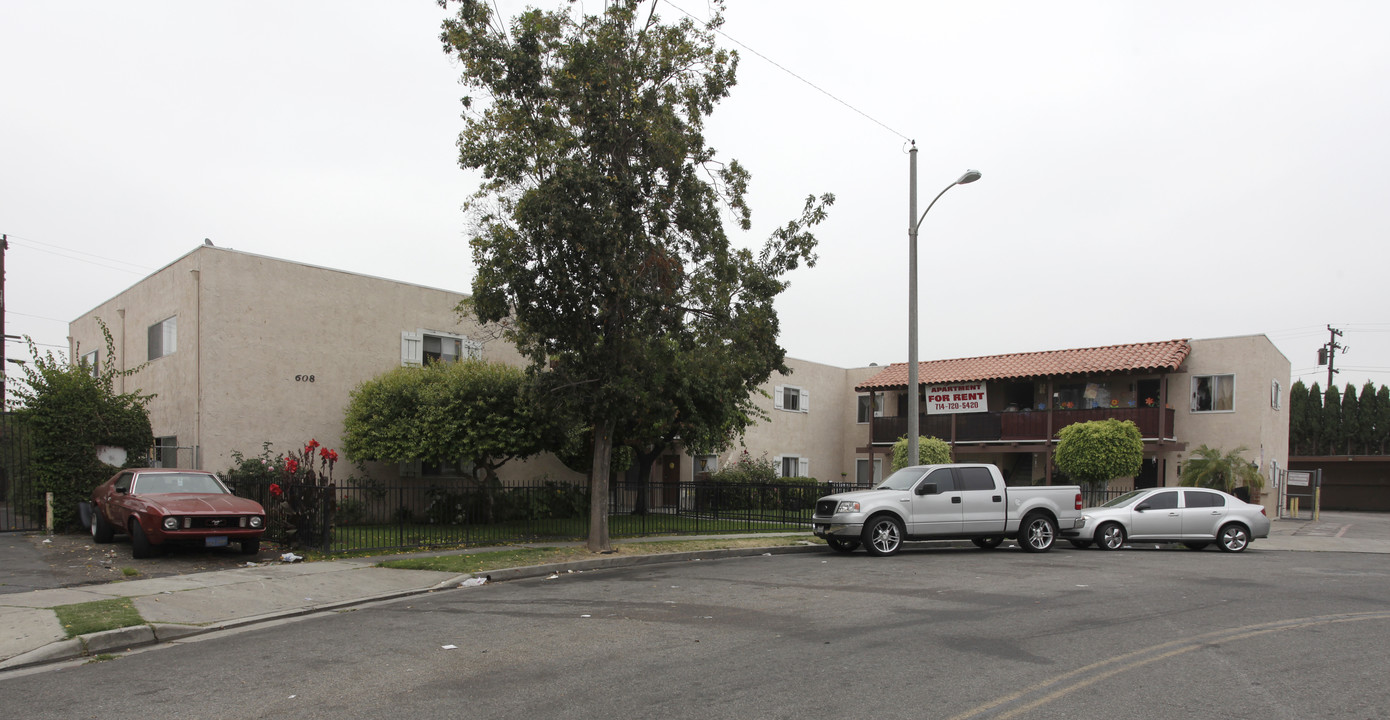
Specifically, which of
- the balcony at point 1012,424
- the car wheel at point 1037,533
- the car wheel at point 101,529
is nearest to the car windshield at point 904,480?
the car wheel at point 1037,533

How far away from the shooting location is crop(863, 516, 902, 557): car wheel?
15.8m

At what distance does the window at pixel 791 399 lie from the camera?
33.8 m

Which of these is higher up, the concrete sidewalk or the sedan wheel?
the concrete sidewalk

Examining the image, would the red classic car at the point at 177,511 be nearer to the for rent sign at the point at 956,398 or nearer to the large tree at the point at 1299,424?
the for rent sign at the point at 956,398

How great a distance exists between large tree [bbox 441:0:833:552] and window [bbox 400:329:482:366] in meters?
6.65

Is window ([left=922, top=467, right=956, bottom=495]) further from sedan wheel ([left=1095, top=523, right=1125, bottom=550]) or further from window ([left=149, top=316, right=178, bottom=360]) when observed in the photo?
window ([left=149, top=316, right=178, bottom=360])

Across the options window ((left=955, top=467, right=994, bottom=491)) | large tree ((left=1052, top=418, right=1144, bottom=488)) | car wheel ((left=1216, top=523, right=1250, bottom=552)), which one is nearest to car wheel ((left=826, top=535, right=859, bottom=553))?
window ((left=955, top=467, right=994, bottom=491))

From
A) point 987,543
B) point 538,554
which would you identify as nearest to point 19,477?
point 538,554

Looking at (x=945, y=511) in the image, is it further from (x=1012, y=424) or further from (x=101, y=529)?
(x=1012, y=424)

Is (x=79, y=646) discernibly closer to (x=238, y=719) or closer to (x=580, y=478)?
(x=238, y=719)

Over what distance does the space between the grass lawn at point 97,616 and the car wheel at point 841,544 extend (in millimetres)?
11208

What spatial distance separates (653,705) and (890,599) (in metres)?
5.32

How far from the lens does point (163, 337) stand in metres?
20.7

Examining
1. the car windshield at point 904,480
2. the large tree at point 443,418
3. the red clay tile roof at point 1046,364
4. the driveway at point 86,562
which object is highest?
the red clay tile roof at point 1046,364
